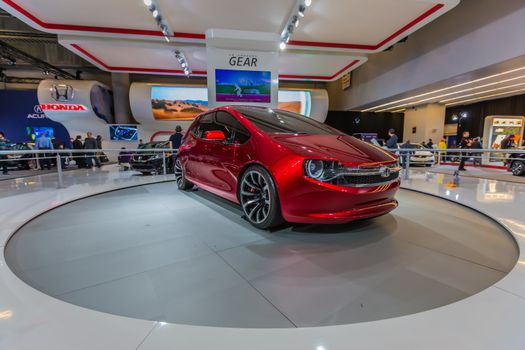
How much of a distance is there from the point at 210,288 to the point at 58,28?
8084 mm

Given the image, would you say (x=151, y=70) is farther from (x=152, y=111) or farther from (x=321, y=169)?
(x=321, y=169)

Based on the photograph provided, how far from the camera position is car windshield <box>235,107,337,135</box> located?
108 inches

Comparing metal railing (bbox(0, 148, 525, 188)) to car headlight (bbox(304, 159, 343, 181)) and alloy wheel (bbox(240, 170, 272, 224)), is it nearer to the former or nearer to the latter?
alloy wheel (bbox(240, 170, 272, 224))

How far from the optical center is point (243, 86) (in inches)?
254

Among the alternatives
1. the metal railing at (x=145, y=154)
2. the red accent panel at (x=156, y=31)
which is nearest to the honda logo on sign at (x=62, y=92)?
the metal railing at (x=145, y=154)

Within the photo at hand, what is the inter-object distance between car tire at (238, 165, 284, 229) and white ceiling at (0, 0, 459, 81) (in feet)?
15.6

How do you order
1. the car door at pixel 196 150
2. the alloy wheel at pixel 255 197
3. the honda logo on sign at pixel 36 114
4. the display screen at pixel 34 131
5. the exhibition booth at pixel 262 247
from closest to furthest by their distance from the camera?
the exhibition booth at pixel 262 247 < the alloy wheel at pixel 255 197 < the car door at pixel 196 150 < the honda logo on sign at pixel 36 114 < the display screen at pixel 34 131

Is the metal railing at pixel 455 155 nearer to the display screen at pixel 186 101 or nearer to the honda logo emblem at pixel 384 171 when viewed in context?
the honda logo emblem at pixel 384 171

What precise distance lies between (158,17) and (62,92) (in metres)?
9.51

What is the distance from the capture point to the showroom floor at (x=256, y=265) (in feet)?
4.47

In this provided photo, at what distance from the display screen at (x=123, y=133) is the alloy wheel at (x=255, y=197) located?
12.8m

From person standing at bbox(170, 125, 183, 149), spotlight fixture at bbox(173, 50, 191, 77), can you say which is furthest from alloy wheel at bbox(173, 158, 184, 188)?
spotlight fixture at bbox(173, 50, 191, 77)

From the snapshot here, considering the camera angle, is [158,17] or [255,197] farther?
[158,17]

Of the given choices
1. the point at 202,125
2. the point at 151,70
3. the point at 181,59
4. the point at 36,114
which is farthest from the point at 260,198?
the point at 36,114
